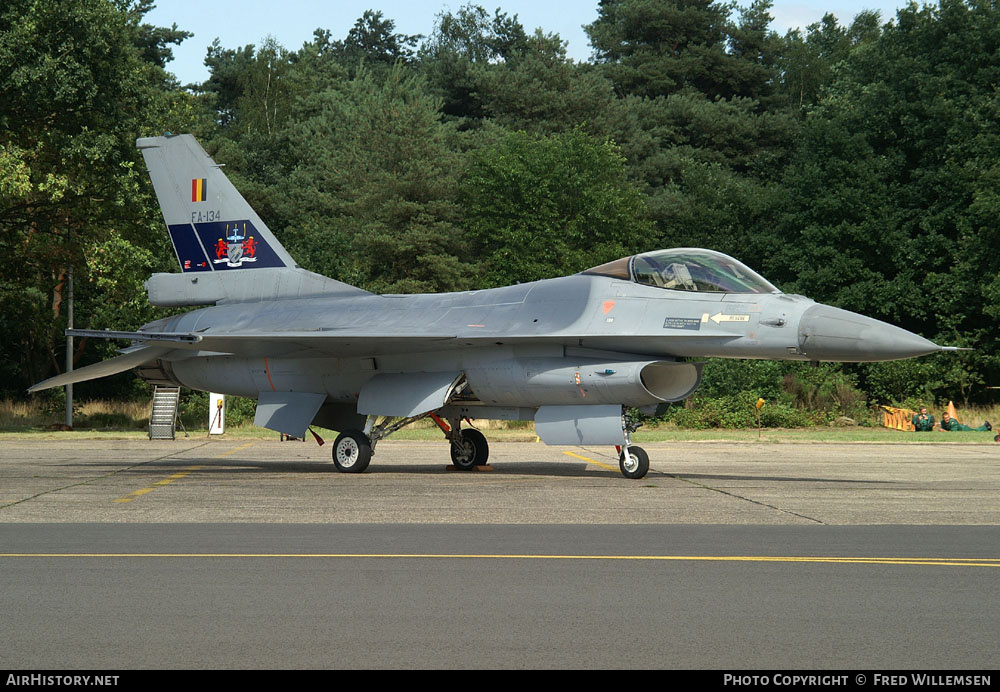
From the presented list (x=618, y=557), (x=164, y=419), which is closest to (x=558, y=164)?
(x=164, y=419)

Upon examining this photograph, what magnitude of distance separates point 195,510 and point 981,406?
3506cm

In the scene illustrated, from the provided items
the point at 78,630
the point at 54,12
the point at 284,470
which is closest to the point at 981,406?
the point at 284,470

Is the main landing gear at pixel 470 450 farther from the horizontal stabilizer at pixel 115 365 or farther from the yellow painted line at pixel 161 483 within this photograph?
the horizontal stabilizer at pixel 115 365

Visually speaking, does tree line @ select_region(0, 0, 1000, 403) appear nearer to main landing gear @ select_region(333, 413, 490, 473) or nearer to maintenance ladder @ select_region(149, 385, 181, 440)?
maintenance ladder @ select_region(149, 385, 181, 440)

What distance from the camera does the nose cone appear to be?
12.5 m

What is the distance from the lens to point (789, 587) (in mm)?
6391

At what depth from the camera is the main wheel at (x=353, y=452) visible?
15.3 meters

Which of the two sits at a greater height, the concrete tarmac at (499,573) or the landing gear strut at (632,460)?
the concrete tarmac at (499,573)

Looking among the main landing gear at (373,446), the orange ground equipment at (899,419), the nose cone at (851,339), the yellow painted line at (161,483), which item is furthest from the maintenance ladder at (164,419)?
the orange ground equipment at (899,419)

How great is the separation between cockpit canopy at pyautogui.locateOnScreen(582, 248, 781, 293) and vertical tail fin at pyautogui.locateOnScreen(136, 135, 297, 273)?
6300 millimetres

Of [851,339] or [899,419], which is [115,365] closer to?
[851,339]

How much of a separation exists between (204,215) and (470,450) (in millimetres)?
5972

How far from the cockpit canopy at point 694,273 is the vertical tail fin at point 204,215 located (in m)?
6.30
